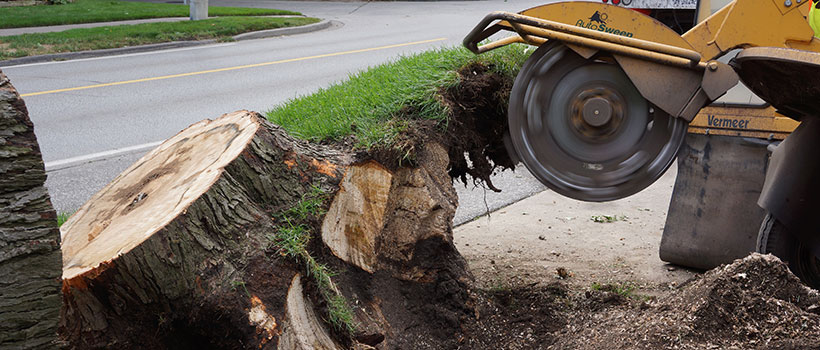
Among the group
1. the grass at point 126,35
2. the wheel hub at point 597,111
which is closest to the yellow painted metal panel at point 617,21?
the wheel hub at point 597,111

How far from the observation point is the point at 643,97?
3818 millimetres

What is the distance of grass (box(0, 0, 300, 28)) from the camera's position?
15.9 metres

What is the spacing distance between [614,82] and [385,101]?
1.30 m

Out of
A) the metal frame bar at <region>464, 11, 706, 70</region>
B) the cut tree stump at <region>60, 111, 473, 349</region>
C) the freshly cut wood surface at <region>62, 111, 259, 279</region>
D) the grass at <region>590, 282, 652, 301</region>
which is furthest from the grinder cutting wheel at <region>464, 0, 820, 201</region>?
the freshly cut wood surface at <region>62, 111, 259, 279</region>

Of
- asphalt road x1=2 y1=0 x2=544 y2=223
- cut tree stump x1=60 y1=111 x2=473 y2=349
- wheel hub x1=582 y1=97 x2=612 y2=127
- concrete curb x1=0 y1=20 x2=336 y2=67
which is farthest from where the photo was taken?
concrete curb x1=0 y1=20 x2=336 y2=67

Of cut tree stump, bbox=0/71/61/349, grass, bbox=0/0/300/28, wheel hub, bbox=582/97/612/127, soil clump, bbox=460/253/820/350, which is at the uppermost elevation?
wheel hub, bbox=582/97/612/127

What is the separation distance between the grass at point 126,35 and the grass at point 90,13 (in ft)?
5.77

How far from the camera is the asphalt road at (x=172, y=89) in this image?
6812mm

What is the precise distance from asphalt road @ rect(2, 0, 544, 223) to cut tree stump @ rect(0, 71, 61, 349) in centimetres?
362

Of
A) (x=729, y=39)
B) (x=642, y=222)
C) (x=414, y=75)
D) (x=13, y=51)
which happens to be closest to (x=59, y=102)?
(x=13, y=51)

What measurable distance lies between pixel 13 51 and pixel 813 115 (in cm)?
1247

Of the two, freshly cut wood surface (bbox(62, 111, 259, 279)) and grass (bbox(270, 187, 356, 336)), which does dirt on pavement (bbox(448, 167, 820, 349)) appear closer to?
grass (bbox(270, 187, 356, 336))

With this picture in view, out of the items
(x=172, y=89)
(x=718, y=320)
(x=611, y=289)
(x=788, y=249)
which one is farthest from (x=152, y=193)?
(x=172, y=89)

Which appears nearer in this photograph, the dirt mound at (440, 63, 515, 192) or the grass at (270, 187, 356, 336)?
the grass at (270, 187, 356, 336)
